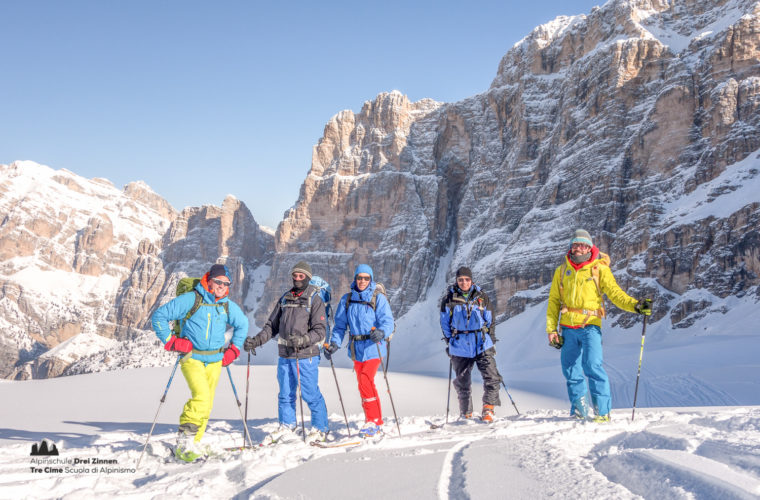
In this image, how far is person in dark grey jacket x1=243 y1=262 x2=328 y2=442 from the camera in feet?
21.4

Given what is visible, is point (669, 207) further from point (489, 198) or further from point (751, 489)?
point (751, 489)


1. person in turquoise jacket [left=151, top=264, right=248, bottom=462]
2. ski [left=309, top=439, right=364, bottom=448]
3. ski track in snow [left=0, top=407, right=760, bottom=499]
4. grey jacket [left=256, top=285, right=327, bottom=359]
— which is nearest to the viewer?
ski track in snow [left=0, top=407, right=760, bottom=499]

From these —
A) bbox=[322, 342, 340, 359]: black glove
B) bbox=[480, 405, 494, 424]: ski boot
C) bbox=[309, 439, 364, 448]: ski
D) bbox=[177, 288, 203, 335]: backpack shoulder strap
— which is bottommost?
bbox=[480, 405, 494, 424]: ski boot

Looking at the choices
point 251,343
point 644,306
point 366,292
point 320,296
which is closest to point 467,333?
point 366,292

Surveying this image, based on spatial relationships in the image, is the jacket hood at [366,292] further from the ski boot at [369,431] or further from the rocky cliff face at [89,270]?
the rocky cliff face at [89,270]

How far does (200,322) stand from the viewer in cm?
611

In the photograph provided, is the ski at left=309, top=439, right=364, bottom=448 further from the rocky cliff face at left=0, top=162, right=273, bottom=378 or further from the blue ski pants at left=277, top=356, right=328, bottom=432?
the rocky cliff face at left=0, top=162, right=273, bottom=378

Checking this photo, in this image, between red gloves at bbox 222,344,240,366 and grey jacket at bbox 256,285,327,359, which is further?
grey jacket at bbox 256,285,327,359

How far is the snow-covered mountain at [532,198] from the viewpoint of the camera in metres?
43.9

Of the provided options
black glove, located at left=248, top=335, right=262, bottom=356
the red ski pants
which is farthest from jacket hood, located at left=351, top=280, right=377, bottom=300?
black glove, located at left=248, top=335, right=262, bottom=356

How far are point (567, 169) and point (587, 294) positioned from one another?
60.1m

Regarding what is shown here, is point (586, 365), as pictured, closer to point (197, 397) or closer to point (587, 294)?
point (587, 294)

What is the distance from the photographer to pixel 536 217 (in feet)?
202

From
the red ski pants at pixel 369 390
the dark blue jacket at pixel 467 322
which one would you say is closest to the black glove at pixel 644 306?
the dark blue jacket at pixel 467 322
